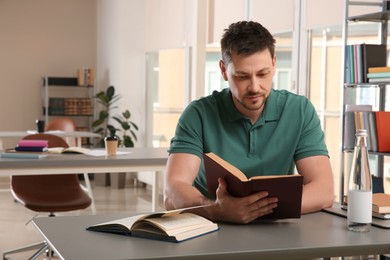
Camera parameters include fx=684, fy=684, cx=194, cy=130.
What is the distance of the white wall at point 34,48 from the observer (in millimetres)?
9547

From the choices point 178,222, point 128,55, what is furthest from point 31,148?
point 128,55

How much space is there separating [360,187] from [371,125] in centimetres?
247

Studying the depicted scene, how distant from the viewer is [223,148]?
7.91 ft

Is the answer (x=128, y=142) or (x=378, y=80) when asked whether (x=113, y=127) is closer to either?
(x=128, y=142)

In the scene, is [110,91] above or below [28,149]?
above

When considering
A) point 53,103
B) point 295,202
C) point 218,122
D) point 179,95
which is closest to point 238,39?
point 218,122

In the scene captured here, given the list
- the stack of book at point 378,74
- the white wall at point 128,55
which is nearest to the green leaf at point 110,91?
the white wall at point 128,55

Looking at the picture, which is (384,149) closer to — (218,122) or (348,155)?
(348,155)

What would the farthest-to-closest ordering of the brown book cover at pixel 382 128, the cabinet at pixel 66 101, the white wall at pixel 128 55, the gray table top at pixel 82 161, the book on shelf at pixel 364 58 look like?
the cabinet at pixel 66 101 < the white wall at pixel 128 55 < the book on shelf at pixel 364 58 < the brown book cover at pixel 382 128 < the gray table top at pixel 82 161

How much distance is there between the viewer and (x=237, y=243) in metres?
1.80

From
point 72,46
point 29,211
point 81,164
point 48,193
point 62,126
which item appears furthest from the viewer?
point 72,46

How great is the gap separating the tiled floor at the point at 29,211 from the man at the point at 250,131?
220cm

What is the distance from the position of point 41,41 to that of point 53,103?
0.96 m

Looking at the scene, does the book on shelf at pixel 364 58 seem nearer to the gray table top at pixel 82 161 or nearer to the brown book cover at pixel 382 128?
the brown book cover at pixel 382 128
